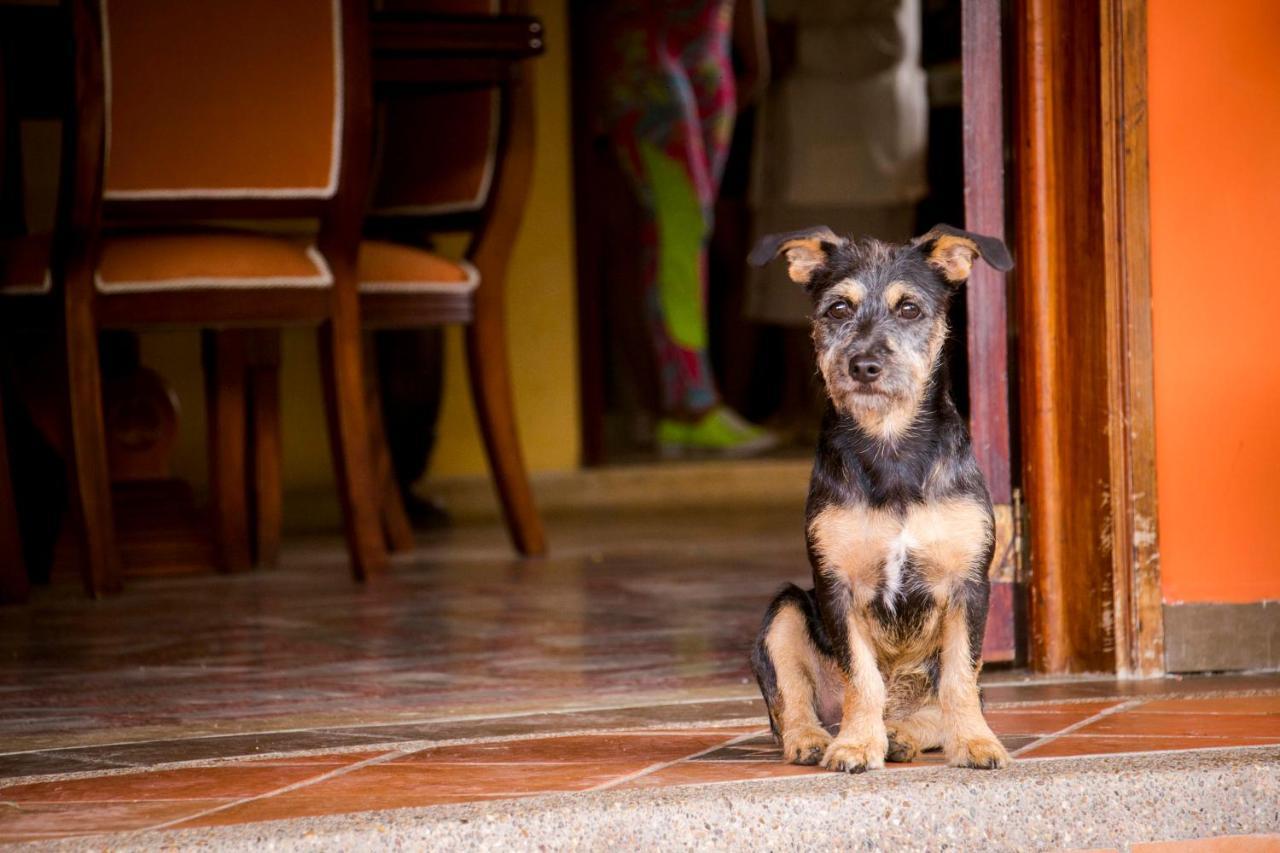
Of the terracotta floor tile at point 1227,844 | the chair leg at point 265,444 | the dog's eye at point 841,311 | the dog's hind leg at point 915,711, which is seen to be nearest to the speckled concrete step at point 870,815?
the terracotta floor tile at point 1227,844

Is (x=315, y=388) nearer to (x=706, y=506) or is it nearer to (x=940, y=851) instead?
(x=706, y=506)

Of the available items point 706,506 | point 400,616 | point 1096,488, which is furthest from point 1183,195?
point 706,506

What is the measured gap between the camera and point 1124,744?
2.40m

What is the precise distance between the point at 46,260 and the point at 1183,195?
9.16ft

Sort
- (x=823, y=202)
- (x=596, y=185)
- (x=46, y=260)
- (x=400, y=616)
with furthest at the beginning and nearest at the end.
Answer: (x=823, y=202) → (x=596, y=185) → (x=46, y=260) → (x=400, y=616)

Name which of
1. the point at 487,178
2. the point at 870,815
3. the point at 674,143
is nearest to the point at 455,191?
the point at 487,178

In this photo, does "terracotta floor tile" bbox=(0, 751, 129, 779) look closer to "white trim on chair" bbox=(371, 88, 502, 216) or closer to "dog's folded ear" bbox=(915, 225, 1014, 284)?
"dog's folded ear" bbox=(915, 225, 1014, 284)

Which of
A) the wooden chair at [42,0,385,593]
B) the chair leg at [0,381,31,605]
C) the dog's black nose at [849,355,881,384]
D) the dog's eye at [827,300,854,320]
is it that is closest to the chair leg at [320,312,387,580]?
the wooden chair at [42,0,385,593]

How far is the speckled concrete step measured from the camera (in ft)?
6.71

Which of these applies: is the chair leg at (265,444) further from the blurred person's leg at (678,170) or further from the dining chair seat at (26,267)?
the blurred person's leg at (678,170)

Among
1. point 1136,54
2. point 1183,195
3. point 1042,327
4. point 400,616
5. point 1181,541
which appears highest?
point 1136,54

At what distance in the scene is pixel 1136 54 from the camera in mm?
2922

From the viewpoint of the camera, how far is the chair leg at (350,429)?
4457 millimetres

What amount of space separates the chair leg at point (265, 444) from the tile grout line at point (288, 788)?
8.95 ft
